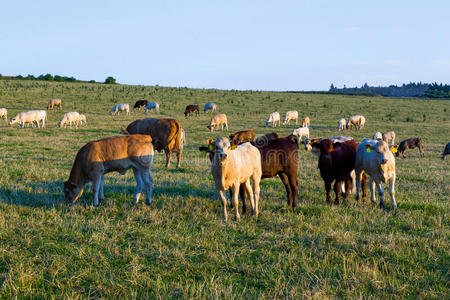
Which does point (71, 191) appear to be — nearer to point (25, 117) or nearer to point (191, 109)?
point (25, 117)

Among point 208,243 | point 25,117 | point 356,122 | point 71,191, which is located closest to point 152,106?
point 25,117

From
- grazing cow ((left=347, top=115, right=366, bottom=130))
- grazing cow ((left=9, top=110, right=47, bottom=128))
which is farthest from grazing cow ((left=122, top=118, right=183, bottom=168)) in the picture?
grazing cow ((left=347, top=115, right=366, bottom=130))

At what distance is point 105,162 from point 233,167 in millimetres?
2829

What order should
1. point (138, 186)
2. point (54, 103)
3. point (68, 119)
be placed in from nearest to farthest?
point (138, 186), point (68, 119), point (54, 103)

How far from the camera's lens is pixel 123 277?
4.54 meters

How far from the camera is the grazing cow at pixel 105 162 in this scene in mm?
8023

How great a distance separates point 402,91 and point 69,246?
13260cm

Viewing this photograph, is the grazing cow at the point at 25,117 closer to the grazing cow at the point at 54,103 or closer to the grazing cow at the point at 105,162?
the grazing cow at the point at 54,103

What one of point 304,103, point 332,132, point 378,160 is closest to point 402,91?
point 304,103

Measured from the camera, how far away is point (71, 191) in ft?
26.7

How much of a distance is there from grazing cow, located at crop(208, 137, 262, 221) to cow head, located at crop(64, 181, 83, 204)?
3014mm

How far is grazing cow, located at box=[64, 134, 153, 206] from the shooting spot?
8.02 metres

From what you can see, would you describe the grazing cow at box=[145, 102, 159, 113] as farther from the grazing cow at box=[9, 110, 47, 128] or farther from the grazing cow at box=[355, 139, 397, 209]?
the grazing cow at box=[355, 139, 397, 209]

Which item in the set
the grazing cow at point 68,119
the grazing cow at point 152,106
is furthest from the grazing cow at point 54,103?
the grazing cow at point 68,119
